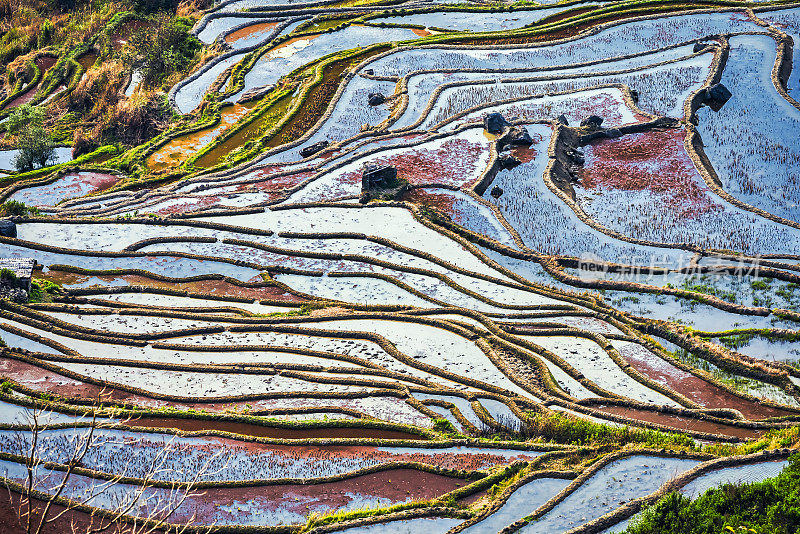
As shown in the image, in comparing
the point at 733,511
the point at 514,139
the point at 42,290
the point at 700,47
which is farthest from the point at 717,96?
the point at 42,290

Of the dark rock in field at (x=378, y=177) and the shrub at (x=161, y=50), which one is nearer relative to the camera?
the dark rock in field at (x=378, y=177)

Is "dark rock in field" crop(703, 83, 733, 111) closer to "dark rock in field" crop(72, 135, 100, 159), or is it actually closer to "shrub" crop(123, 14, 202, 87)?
"shrub" crop(123, 14, 202, 87)

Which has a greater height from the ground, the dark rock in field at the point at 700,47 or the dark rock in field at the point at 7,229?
the dark rock in field at the point at 700,47

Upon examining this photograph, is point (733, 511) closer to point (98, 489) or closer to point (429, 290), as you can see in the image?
Answer: point (98, 489)

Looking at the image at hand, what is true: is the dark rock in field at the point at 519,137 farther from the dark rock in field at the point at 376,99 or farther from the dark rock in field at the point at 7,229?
the dark rock in field at the point at 7,229

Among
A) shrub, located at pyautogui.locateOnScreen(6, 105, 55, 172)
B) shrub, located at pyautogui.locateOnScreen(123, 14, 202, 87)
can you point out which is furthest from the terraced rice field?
shrub, located at pyautogui.locateOnScreen(123, 14, 202, 87)

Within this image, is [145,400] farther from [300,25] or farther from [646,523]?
[300,25]

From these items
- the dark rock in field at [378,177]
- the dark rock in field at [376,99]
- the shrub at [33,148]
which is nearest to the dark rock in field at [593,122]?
the dark rock in field at [378,177]
